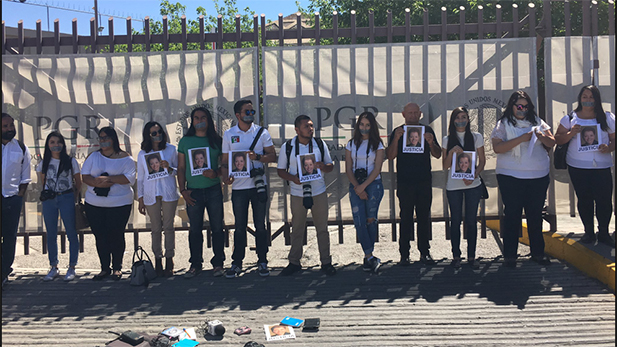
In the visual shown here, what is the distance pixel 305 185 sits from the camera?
21.5ft

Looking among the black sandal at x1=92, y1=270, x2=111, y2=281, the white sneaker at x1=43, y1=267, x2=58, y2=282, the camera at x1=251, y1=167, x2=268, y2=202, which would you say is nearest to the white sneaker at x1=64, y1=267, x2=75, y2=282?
the white sneaker at x1=43, y1=267, x2=58, y2=282

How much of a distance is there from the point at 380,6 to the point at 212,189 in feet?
40.8

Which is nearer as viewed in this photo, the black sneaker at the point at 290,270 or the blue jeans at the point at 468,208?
the blue jeans at the point at 468,208

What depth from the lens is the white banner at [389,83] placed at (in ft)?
23.7

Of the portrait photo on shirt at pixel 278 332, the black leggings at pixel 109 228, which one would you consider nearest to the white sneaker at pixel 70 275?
the black leggings at pixel 109 228

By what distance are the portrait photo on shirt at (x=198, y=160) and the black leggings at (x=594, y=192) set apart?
14.4ft

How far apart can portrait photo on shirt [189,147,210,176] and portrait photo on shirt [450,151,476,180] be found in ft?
9.62

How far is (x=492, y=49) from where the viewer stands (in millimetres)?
7203

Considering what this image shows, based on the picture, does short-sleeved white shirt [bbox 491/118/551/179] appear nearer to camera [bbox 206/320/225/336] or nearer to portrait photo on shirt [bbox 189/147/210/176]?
portrait photo on shirt [bbox 189/147/210/176]

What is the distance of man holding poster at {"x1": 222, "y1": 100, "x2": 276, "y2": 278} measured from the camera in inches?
257

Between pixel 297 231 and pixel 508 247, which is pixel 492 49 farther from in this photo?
pixel 297 231

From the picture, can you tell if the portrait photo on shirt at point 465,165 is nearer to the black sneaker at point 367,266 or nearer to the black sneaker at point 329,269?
the black sneaker at point 367,266

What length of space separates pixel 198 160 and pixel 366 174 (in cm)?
201

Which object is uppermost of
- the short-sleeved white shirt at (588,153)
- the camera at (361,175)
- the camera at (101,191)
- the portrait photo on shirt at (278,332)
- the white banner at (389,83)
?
the white banner at (389,83)
